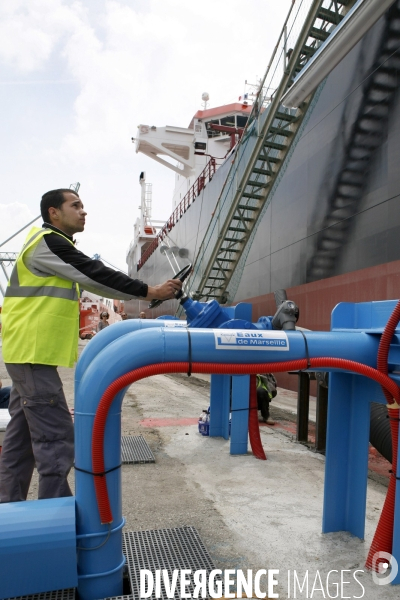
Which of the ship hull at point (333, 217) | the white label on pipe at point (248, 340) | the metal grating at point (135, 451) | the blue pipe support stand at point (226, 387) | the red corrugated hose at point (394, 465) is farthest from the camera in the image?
the ship hull at point (333, 217)

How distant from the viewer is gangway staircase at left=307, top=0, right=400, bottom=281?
6.68 m

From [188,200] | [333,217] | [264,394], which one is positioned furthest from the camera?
[188,200]

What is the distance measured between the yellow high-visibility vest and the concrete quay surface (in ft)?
4.71

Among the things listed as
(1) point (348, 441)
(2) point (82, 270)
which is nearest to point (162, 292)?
(2) point (82, 270)

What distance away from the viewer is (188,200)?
63.6ft

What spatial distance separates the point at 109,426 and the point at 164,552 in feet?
3.34

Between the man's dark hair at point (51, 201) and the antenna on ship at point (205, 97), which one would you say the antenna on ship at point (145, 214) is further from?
the man's dark hair at point (51, 201)

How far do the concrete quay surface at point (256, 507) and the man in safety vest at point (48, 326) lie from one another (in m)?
1.05

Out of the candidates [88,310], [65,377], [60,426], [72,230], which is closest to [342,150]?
[72,230]

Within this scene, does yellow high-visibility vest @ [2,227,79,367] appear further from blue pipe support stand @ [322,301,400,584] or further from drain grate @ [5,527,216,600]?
blue pipe support stand @ [322,301,400,584]

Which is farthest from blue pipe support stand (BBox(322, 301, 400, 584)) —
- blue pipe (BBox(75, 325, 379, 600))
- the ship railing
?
the ship railing

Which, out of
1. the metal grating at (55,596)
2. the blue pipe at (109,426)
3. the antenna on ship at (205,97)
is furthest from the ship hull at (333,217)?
the antenna on ship at (205,97)

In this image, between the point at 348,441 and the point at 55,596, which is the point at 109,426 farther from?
the point at 348,441

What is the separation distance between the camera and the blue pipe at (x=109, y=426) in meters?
1.96
